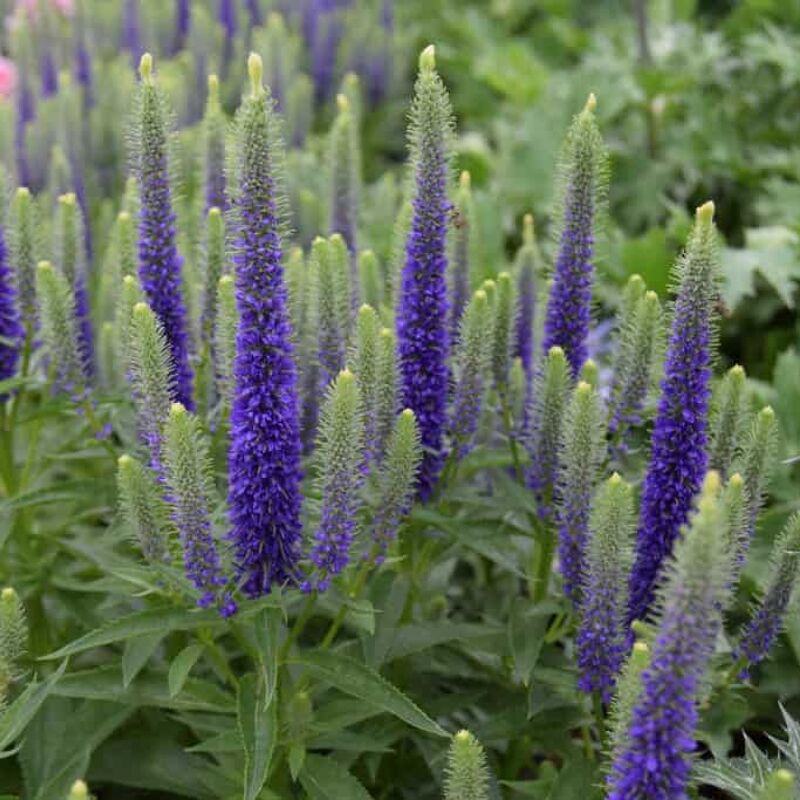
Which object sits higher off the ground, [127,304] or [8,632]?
[127,304]

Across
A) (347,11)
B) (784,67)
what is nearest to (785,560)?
(784,67)

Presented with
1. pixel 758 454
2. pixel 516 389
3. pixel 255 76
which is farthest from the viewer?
pixel 516 389

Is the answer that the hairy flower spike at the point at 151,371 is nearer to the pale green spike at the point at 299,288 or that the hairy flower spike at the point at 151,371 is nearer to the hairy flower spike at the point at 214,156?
the pale green spike at the point at 299,288

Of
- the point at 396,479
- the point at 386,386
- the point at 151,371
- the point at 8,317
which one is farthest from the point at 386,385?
the point at 8,317

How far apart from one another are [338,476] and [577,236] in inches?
→ 26.4

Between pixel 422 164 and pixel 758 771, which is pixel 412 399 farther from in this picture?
pixel 758 771

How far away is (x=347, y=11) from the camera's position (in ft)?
17.4

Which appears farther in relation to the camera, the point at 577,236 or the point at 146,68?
the point at 577,236

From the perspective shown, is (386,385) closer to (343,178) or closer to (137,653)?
(137,653)

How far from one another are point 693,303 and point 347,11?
3.86 meters

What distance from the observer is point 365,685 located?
74.5 inches

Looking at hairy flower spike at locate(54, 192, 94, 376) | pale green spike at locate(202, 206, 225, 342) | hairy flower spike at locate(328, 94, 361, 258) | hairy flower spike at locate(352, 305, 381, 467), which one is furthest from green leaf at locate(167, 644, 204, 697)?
hairy flower spike at locate(328, 94, 361, 258)

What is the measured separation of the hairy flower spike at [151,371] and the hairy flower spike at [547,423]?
2.09 feet

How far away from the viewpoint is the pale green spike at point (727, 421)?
1999 millimetres
